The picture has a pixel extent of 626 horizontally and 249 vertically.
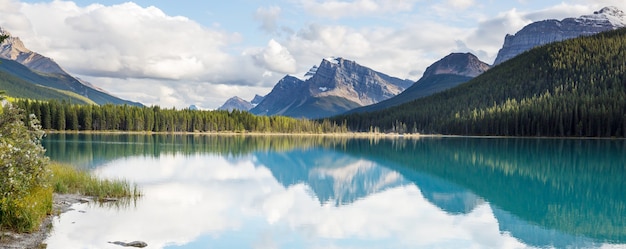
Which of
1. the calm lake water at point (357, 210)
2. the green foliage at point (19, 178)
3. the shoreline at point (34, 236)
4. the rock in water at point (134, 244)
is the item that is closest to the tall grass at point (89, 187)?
the calm lake water at point (357, 210)

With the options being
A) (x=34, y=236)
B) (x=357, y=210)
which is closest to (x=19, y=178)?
(x=34, y=236)

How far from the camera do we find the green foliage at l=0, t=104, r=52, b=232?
20.1m

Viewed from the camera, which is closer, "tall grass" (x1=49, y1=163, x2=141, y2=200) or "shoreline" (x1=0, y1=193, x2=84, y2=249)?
"shoreline" (x1=0, y1=193, x2=84, y2=249)

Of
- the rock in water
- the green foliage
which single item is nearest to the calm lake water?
the rock in water

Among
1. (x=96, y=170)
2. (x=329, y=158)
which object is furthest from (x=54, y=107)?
(x=96, y=170)

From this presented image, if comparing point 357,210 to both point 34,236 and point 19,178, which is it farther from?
point 19,178

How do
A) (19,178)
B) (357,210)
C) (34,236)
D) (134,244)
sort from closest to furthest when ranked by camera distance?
(19,178)
(34,236)
(134,244)
(357,210)

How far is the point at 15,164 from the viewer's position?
21.0 m

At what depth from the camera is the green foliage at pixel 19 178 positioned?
20141 mm

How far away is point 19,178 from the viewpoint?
20.9m

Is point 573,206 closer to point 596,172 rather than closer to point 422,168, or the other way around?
point 596,172

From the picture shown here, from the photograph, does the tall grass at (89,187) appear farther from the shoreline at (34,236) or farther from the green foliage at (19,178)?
the green foliage at (19,178)

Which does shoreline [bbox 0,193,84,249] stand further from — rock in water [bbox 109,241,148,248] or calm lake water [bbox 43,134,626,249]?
rock in water [bbox 109,241,148,248]

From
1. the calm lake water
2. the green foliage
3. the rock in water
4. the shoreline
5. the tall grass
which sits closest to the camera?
the shoreline
